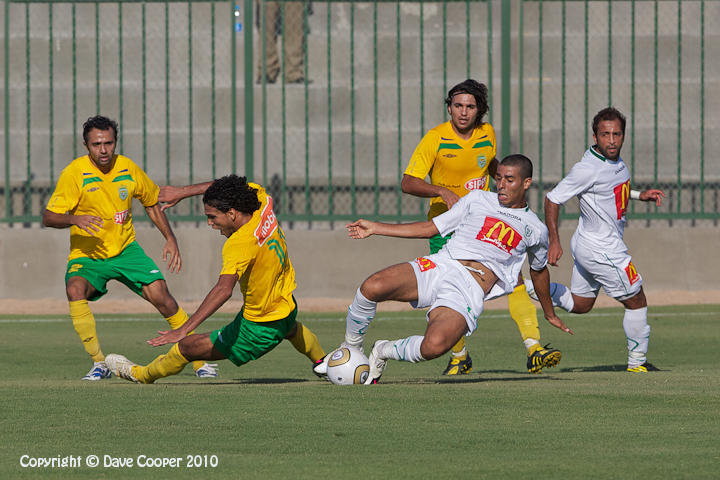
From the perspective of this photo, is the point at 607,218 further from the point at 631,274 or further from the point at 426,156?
the point at 426,156

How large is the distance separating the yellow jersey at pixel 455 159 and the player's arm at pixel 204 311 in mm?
2157

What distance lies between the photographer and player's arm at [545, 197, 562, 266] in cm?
903

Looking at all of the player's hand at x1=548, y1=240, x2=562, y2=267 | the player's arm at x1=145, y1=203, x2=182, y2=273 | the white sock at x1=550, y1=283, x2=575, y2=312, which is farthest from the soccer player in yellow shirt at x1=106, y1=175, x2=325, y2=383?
the white sock at x1=550, y1=283, x2=575, y2=312

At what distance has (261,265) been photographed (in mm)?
7992

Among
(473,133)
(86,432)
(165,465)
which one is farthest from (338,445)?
(473,133)

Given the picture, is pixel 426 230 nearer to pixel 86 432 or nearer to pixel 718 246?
pixel 86 432

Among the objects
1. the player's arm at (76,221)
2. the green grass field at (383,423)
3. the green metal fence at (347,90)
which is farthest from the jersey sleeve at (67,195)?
the green metal fence at (347,90)

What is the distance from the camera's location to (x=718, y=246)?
50.5 ft

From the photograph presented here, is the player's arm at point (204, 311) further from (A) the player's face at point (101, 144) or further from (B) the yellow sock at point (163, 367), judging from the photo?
(A) the player's face at point (101, 144)

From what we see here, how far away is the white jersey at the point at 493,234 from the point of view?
8.30 metres

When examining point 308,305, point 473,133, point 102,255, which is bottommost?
point 308,305

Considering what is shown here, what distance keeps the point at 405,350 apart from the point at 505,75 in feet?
27.6

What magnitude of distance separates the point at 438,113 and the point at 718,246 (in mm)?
4889

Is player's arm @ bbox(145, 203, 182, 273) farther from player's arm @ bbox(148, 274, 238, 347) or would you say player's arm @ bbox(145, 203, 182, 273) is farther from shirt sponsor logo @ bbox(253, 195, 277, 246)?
player's arm @ bbox(148, 274, 238, 347)
